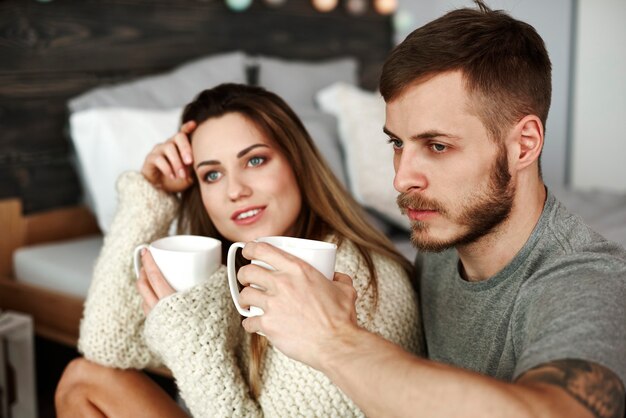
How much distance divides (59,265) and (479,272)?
53.5 inches

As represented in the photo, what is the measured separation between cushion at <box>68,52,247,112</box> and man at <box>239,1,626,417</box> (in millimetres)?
1357

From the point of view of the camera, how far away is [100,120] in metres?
2.02

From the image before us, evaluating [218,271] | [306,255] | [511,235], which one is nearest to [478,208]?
[511,235]

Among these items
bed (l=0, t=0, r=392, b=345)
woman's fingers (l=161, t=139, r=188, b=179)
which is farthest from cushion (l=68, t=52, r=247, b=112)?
woman's fingers (l=161, t=139, r=188, b=179)

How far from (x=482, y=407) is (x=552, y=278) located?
292mm

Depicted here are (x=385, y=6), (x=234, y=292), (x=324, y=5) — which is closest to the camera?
(x=234, y=292)

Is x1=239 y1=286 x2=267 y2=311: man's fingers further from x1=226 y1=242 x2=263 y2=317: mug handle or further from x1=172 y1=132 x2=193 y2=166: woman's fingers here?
x1=172 y1=132 x2=193 y2=166: woman's fingers

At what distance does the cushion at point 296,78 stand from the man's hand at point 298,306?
5.53ft

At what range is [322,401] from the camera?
107 centimetres

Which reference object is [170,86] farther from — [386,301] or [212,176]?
[386,301]

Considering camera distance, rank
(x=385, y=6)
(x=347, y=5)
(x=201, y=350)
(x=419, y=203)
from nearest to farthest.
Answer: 1. (x=419, y=203)
2. (x=201, y=350)
3. (x=347, y=5)
4. (x=385, y=6)

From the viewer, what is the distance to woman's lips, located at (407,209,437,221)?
104cm

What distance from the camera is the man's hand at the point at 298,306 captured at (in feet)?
2.67

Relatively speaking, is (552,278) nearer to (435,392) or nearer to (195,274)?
(435,392)
